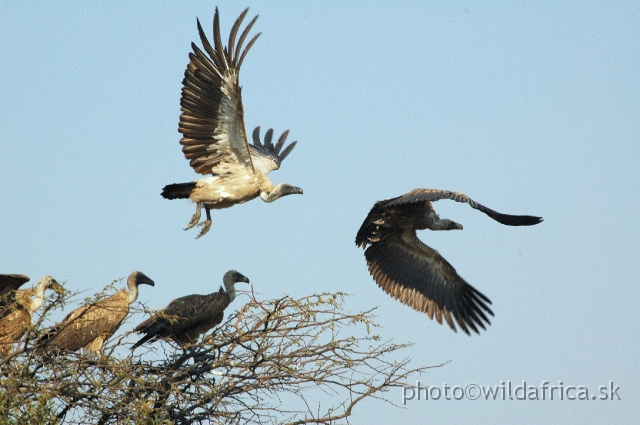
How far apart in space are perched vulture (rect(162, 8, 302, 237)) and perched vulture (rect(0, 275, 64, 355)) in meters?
1.65

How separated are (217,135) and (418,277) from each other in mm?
2528

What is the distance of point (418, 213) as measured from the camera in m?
8.53

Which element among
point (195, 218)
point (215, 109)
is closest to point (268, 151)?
point (195, 218)

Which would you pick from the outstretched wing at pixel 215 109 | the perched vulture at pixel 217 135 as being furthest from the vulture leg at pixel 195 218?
the outstretched wing at pixel 215 109

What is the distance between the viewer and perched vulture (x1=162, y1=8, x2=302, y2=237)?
751 centimetres

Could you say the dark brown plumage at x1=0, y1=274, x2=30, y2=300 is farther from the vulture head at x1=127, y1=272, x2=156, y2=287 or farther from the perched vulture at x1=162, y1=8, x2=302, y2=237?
the perched vulture at x1=162, y1=8, x2=302, y2=237

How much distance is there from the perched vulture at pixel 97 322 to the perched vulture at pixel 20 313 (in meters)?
0.30

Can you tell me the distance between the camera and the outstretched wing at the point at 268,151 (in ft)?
32.8

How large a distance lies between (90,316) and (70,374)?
1.58 m

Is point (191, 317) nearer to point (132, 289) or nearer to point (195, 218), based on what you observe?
point (132, 289)

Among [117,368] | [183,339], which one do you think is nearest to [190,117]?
[183,339]

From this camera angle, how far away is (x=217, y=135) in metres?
8.01

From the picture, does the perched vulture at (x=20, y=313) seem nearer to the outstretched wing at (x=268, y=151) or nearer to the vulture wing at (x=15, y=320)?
the vulture wing at (x=15, y=320)

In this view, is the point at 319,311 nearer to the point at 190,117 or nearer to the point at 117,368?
the point at 117,368
